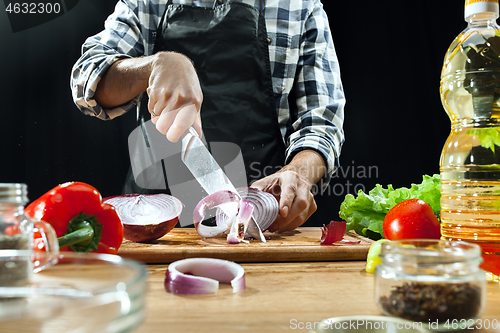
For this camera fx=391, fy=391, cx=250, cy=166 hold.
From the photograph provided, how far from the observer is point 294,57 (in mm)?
2027

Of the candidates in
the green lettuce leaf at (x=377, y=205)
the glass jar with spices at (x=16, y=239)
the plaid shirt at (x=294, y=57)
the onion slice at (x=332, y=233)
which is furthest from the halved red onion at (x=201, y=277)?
the plaid shirt at (x=294, y=57)

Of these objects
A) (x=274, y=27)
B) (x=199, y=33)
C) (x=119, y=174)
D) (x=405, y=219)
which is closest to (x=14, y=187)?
(x=405, y=219)

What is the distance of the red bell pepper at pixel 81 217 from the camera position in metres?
0.94

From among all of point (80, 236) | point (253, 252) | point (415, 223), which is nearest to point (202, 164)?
point (253, 252)

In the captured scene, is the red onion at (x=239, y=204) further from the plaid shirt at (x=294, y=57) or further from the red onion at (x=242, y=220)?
the plaid shirt at (x=294, y=57)

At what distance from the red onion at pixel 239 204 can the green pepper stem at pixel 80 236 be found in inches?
16.6

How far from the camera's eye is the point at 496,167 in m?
0.86

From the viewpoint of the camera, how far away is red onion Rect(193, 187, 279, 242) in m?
1.32

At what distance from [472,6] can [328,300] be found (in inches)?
26.7

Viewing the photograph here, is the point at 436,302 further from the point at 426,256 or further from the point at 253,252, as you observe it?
the point at 253,252

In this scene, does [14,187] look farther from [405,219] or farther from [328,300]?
Answer: [405,219]

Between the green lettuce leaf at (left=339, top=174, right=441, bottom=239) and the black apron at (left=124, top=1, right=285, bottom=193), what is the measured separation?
631 millimetres

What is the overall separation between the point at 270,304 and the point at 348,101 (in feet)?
9.22

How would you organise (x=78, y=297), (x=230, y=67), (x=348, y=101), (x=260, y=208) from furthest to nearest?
(x=348, y=101) → (x=230, y=67) → (x=260, y=208) → (x=78, y=297)
